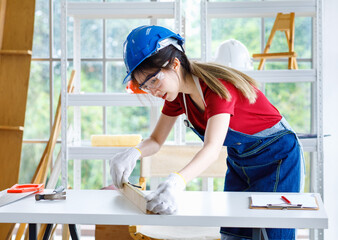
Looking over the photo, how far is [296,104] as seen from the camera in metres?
3.49

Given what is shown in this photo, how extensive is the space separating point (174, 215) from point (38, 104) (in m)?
2.54

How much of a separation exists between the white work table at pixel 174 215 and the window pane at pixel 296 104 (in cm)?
206

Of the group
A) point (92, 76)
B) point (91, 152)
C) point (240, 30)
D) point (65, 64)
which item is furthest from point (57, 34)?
point (240, 30)

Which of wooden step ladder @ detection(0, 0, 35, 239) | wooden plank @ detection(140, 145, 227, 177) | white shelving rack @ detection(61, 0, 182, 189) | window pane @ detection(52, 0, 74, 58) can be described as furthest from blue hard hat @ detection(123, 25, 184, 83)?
window pane @ detection(52, 0, 74, 58)

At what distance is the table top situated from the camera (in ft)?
4.16

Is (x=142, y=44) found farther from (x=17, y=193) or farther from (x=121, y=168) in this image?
(x=17, y=193)

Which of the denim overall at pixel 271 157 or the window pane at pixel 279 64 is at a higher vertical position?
the window pane at pixel 279 64

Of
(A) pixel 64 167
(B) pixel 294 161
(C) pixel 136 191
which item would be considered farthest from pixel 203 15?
(C) pixel 136 191

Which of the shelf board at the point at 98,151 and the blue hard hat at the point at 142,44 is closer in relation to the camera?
the blue hard hat at the point at 142,44

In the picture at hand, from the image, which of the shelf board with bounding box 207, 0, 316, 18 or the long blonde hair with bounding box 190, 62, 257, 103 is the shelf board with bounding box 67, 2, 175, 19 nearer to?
the shelf board with bounding box 207, 0, 316, 18

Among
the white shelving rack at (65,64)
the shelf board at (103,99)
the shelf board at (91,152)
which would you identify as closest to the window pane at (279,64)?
the white shelving rack at (65,64)

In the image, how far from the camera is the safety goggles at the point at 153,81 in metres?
1.51

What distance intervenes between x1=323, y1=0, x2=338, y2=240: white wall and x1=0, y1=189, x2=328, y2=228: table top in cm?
191

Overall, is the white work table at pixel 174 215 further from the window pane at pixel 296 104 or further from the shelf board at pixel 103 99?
the window pane at pixel 296 104
